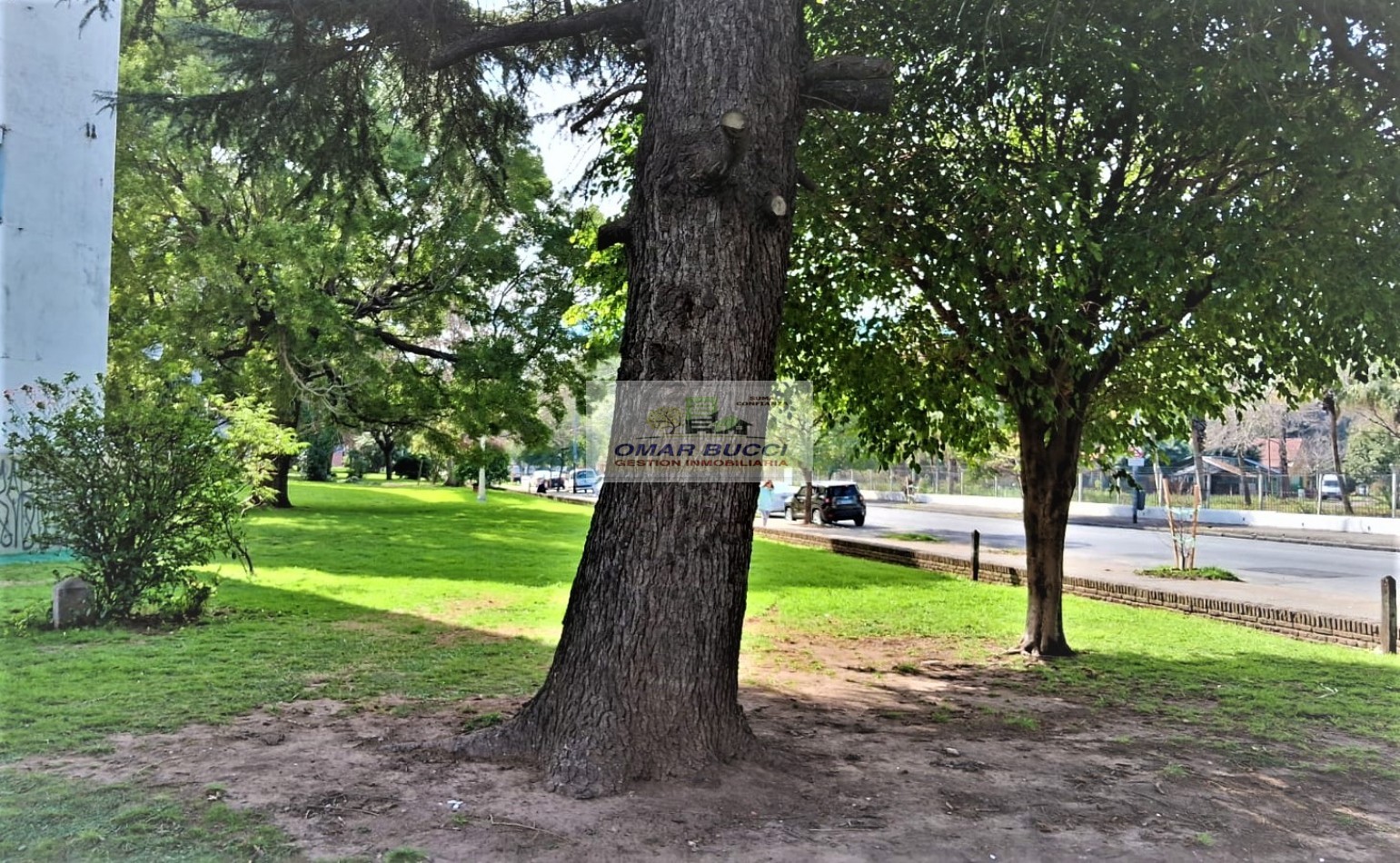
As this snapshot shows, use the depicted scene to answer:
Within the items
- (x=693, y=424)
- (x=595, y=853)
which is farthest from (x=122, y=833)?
(x=693, y=424)

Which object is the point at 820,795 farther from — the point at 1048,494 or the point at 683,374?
the point at 1048,494

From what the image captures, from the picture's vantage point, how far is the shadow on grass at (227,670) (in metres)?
5.42

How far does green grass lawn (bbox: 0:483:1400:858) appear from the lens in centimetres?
601

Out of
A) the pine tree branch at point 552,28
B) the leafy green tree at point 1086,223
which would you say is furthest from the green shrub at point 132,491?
the leafy green tree at point 1086,223

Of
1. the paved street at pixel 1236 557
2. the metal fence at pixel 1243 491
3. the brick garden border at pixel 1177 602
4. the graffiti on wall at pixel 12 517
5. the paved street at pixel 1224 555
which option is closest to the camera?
the brick garden border at pixel 1177 602

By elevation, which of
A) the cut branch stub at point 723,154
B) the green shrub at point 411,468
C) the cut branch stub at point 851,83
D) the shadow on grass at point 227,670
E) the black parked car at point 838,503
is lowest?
the shadow on grass at point 227,670

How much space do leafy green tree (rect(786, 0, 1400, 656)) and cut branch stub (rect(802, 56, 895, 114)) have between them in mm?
1323

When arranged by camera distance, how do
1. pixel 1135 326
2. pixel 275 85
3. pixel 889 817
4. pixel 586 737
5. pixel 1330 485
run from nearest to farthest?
pixel 889 817 < pixel 586 737 < pixel 275 85 < pixel 1135 326 < pixel 1330 485

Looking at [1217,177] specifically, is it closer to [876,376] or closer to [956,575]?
[876,376]

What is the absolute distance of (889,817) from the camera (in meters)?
4.08

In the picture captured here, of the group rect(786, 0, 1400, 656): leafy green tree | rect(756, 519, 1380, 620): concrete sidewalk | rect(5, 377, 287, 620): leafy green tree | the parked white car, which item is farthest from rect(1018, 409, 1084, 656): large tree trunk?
the parked white car

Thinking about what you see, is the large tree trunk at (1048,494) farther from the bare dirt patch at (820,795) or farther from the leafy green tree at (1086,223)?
the bare dirt patch at (820,795)

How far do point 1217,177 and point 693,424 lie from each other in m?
5.53

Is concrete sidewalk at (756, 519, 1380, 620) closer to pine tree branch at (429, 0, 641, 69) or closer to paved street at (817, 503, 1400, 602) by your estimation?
paved street at (817, 503, 1400, 602)
